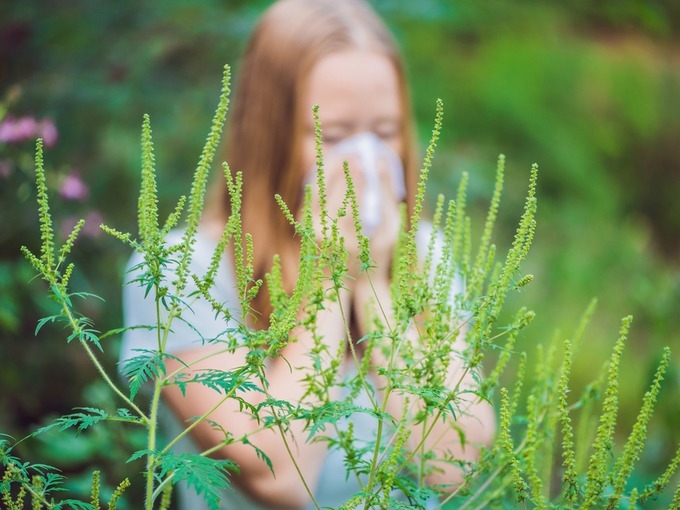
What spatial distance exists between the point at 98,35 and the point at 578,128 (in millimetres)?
4764

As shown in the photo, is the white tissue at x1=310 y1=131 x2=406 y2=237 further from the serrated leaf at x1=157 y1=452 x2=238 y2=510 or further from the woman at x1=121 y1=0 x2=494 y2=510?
the serrated leaf at x1=157 y1=452 x2=238 y2=510

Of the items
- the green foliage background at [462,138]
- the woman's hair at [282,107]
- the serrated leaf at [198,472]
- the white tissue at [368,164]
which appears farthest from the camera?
the green foliage background at [462,138]

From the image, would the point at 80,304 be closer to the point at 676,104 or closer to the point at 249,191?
the point at 249,191

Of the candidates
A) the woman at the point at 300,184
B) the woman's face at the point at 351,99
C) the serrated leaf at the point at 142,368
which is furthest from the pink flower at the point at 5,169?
the serrated leaf at the point at 142,368

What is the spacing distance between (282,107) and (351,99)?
0.23 meters

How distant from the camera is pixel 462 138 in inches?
246

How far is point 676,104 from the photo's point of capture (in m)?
7.99

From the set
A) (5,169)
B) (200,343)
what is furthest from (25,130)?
(200,343)

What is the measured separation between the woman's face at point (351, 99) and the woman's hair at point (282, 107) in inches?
1.2

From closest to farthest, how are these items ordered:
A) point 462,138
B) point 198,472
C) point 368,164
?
point 198,472
point 368,164
point 462,138

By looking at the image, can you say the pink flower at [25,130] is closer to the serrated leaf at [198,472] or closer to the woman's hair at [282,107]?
the woman's hair at [282,107]

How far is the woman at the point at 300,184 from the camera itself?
61.0 inches

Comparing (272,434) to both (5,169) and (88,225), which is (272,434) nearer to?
(5,169)

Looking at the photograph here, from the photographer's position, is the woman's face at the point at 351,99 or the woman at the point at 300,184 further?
the woman's face at the point at 351,99
